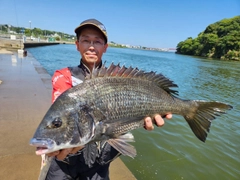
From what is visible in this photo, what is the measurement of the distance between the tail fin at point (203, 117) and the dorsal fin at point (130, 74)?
1.39 feet

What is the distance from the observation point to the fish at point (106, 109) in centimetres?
179

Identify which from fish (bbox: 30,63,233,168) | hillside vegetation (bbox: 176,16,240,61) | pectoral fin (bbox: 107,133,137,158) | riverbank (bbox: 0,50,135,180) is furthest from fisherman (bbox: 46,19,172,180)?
hillside vegetation (bbox: 176,16,240,61)

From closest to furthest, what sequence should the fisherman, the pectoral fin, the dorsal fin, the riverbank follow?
the pectoral fin
the dorsal fin
the fisherman
the riverbank

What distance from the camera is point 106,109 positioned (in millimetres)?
2012

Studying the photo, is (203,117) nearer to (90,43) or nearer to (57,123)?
(90,43)

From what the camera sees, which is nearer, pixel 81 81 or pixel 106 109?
pixel 106 109

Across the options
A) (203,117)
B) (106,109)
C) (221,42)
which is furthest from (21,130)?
(221,42)

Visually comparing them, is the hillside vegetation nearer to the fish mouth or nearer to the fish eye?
the fish eye

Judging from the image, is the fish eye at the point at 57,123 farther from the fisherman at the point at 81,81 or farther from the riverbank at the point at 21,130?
the riverbank at the point at 21,130

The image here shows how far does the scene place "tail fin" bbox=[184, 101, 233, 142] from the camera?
106 inches

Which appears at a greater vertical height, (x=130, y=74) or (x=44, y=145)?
(x=130, y=74)

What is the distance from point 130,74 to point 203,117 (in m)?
1.27

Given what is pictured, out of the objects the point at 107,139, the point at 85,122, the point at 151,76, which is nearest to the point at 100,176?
the point at 107,139

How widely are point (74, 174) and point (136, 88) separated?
138cm
